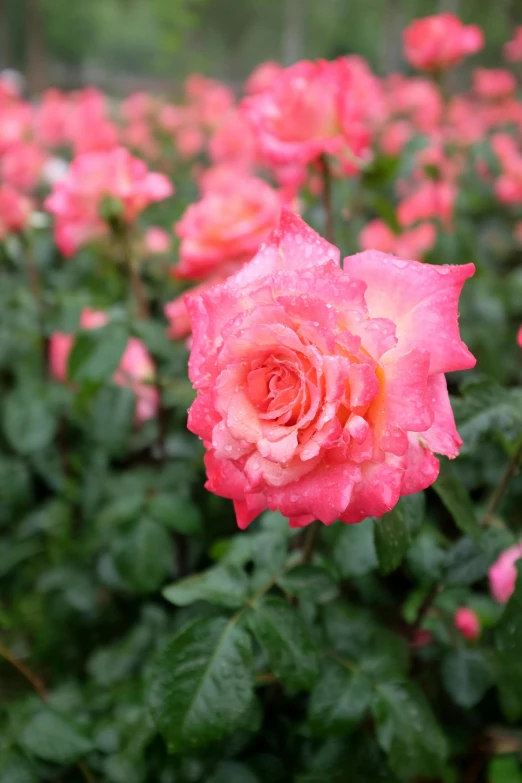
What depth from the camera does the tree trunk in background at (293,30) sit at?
5.84 meters

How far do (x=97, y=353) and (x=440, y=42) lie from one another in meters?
1.19

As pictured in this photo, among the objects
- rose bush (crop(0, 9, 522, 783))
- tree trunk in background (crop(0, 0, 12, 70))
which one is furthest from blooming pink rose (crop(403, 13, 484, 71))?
tree trunk in background (crop(0, 0, 12, 70))

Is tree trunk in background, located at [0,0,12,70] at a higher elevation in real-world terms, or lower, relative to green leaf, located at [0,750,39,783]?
higher

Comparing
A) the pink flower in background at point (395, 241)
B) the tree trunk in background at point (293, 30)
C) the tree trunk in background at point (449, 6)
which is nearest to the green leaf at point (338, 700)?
the pink flower in background at point (395, 241)

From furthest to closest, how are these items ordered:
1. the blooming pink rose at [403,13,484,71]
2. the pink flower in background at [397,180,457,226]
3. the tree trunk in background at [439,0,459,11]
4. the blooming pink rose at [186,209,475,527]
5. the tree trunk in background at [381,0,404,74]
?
1. the tree trunk in background at [439,0,459,11]
2. the tree trunk in background at [381,0,404,74]
3. the pink flower in background at [397,180,457,226]
4. the blooming pink rose at [403,13,484,71]
5. the blooming pink rose at [186,209,475,527]

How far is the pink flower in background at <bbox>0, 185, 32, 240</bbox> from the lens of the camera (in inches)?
46.2

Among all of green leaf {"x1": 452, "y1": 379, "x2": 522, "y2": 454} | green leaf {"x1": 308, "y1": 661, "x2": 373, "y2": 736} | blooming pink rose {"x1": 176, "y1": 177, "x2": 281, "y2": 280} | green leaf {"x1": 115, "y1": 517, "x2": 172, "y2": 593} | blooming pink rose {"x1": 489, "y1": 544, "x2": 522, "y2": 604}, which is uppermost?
blooming pink rose {"x1": 176, "y1": 177, "x2": 281, "y2": 280}

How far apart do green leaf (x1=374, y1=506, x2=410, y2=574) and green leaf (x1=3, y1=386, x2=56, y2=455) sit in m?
0.79

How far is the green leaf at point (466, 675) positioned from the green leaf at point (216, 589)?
355 millimetres

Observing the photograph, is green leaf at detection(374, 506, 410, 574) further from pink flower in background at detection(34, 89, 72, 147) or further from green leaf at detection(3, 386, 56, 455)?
Result: pink flower in background at detection(34, 89, 72, 147)

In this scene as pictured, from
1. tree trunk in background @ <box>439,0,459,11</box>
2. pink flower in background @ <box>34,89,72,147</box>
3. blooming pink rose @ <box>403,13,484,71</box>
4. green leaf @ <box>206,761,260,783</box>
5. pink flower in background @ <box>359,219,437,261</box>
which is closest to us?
green leaf @ <box>206,761,260,783</box>

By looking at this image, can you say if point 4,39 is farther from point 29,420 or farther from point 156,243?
point 29,420

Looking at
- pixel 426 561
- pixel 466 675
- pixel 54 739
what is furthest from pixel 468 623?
pixel 54 739

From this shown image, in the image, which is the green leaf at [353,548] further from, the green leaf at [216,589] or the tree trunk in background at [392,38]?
the tree trunk in background at [392,38]
